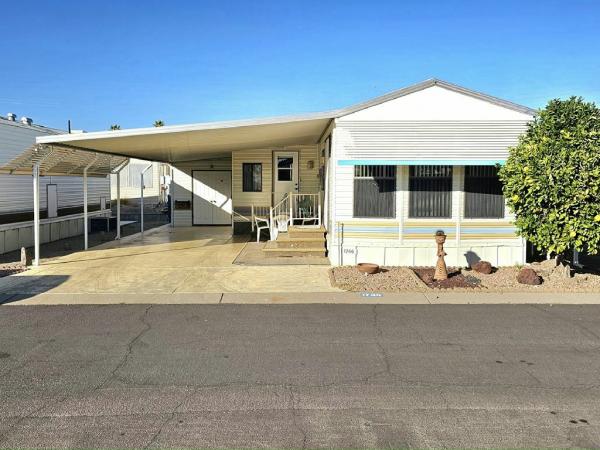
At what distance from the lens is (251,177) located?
665 inches

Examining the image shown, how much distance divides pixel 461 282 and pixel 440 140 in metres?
3.07

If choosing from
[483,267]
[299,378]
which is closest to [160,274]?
[299,378]

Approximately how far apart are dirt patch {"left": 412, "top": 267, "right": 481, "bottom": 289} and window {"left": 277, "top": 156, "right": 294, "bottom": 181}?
709cm

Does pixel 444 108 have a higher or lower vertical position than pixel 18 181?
higher

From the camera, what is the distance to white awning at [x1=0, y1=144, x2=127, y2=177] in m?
11.3

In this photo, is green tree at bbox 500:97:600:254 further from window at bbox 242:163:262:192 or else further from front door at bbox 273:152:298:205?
window at bbox 242:163:262:192

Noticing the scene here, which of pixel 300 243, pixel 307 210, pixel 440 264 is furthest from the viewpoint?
pixel 307 210

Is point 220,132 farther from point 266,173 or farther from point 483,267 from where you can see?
point 483,267

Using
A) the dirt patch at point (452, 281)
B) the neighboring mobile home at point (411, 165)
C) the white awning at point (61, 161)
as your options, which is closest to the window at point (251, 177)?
the white awning at point (61, 161)

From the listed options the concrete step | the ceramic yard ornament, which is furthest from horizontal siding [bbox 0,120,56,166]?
the ceramic yard ornament

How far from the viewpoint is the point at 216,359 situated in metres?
5.48

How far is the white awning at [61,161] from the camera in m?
11.3

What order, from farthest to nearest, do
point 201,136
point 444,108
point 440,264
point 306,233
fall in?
1. point 306,233
2. point 201,136
3. point 444,108
4. point 440,264

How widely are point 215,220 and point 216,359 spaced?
51.2 ft
